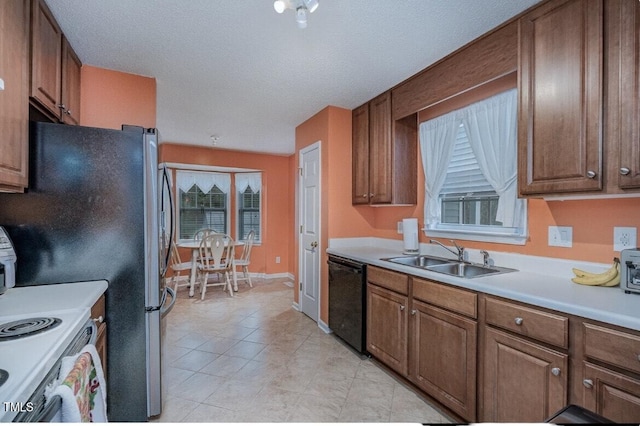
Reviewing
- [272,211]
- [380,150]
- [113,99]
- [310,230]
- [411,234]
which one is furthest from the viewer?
[272,211]

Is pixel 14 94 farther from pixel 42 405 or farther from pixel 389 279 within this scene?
pixel 389 279

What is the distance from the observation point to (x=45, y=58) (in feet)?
5.60

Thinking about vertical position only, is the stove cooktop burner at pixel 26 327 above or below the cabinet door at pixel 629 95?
below

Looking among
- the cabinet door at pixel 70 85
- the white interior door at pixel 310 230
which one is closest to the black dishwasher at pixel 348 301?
the white interior door at pixel 310 230

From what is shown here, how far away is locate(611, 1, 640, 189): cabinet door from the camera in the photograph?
1316 millimetres

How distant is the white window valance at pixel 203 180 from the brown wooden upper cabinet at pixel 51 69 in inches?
132

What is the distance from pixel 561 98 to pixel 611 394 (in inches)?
53.7

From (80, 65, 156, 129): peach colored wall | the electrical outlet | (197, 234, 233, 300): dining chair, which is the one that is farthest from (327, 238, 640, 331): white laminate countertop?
(197, 234, 233, 300): dining chair

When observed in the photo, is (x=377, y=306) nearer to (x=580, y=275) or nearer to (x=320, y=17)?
(x=580, y=275)

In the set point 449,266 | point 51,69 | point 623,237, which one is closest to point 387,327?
point 449,266

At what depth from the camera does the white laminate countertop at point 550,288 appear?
1.21 meters

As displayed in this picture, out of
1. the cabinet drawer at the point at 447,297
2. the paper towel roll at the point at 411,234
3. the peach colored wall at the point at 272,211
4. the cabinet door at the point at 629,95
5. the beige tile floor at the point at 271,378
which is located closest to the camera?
the cabinet door at the point at 629,95

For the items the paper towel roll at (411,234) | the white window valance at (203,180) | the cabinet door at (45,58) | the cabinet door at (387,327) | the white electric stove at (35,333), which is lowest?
the cabinet door at (387,327)

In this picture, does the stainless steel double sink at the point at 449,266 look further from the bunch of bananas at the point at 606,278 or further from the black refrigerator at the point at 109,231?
the black refrigerator at the point at 109,231
